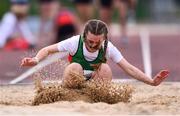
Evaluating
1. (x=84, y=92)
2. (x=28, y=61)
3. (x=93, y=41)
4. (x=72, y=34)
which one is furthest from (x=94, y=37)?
(x=72, y=34)

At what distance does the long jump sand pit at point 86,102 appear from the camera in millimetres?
8195

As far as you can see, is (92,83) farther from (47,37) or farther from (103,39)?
(47,37)

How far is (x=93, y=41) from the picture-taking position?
8719 mm

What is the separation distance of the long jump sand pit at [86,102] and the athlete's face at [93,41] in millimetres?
424

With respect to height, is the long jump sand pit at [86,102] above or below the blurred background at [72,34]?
below

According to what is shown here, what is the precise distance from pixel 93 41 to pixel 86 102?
0.68m

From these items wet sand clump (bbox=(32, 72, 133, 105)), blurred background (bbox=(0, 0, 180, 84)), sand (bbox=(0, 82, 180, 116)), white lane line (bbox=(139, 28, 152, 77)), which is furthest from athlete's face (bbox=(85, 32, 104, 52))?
white lane line (bbox=(139, 28, 152, 77))

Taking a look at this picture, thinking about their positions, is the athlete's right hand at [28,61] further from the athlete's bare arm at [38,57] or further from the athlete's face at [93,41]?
the athlete's face at [93,41]

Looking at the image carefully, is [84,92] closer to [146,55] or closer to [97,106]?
[97,106]

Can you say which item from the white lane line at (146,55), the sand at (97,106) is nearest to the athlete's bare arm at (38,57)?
the sand at (97,106)

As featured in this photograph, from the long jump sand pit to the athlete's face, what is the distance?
1.39ft

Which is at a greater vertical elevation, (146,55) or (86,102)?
(146,55)

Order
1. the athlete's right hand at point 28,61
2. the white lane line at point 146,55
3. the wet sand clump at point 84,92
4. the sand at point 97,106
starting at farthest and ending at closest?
the white lane line at point 146,55
the wet sand clump at point 84,92
the athlete's right hand at point 28,61
the sand at point 97,106

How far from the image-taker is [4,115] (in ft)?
26.3
